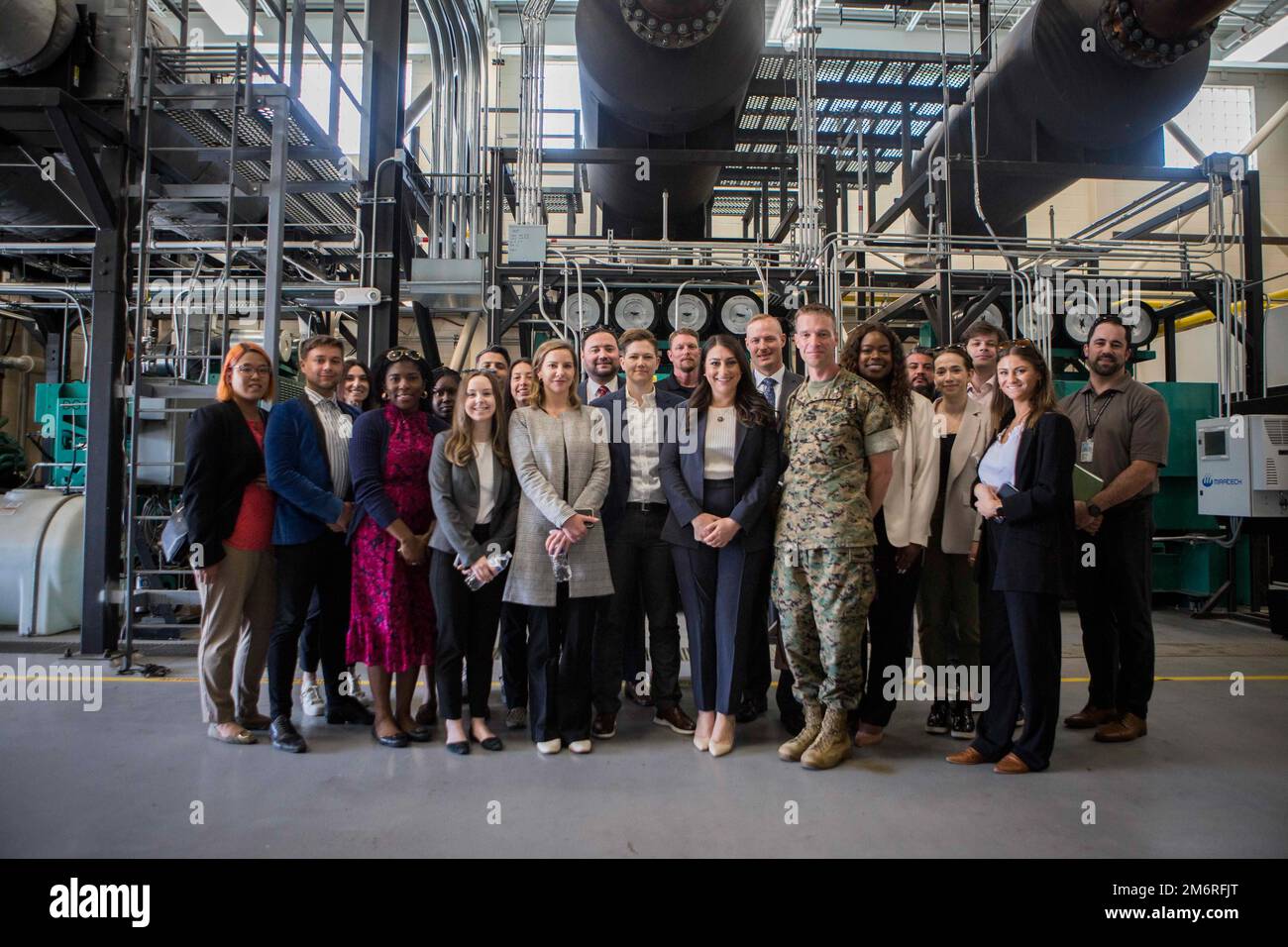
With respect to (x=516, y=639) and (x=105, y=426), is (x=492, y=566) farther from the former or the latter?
(x=105, y=426)

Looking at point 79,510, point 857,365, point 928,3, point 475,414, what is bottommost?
point 79,510

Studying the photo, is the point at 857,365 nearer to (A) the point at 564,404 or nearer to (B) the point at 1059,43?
(A) the point at 564,404

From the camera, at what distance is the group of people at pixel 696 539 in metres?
3.13

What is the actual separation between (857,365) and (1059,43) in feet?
12.4

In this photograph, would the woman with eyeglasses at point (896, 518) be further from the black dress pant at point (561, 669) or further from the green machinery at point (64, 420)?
the green machinery at point (64, 420)

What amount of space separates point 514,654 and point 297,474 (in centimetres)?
130

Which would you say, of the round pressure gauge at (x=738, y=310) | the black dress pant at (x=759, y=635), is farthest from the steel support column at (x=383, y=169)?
the black dress pant at (x=759, y=635)

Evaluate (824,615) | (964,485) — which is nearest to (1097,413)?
(964,485)

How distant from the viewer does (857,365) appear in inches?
136

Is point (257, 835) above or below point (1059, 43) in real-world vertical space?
below

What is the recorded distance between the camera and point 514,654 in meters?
3.71

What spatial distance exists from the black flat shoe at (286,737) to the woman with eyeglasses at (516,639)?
0.90 metres

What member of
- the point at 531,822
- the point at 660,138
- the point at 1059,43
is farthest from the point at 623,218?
the point at 531,822

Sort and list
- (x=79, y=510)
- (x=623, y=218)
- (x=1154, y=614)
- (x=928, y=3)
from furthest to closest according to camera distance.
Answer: (x=623, y=218) → (x=1154, y=614) → (x=928, y=3) → (x=79, y=510)
